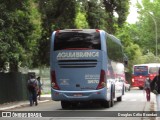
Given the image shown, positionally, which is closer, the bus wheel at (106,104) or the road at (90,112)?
the road at (90,112)

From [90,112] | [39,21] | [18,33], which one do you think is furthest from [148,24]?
[90,112]

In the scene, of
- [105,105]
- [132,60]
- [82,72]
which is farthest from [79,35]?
[132,60]

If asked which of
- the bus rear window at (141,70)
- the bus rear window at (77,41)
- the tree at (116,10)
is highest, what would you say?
the tree at (116,10)

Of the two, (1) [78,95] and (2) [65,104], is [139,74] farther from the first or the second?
(1) [78,95]

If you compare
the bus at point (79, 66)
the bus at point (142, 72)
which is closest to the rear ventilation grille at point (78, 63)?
the bus at point (79, 66)

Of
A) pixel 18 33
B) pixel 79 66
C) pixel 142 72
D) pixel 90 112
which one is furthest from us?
pixel 142 72

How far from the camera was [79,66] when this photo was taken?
24.3 meters

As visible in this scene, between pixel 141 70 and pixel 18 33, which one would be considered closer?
pixel 18 33

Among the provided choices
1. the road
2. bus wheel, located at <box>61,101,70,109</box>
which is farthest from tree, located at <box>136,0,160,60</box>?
bus wheel, located at <box>61,101,70,109</box>

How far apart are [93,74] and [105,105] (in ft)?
8.63

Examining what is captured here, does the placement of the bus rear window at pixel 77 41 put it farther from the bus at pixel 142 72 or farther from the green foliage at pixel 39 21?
the bus at pixel 142 72

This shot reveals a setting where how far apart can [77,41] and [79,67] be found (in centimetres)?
125

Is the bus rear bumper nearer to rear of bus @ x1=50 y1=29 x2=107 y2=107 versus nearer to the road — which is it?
rear of bus @ x1=50 y1=29 x2=107 y2=107

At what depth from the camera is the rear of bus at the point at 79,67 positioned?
2416cm
